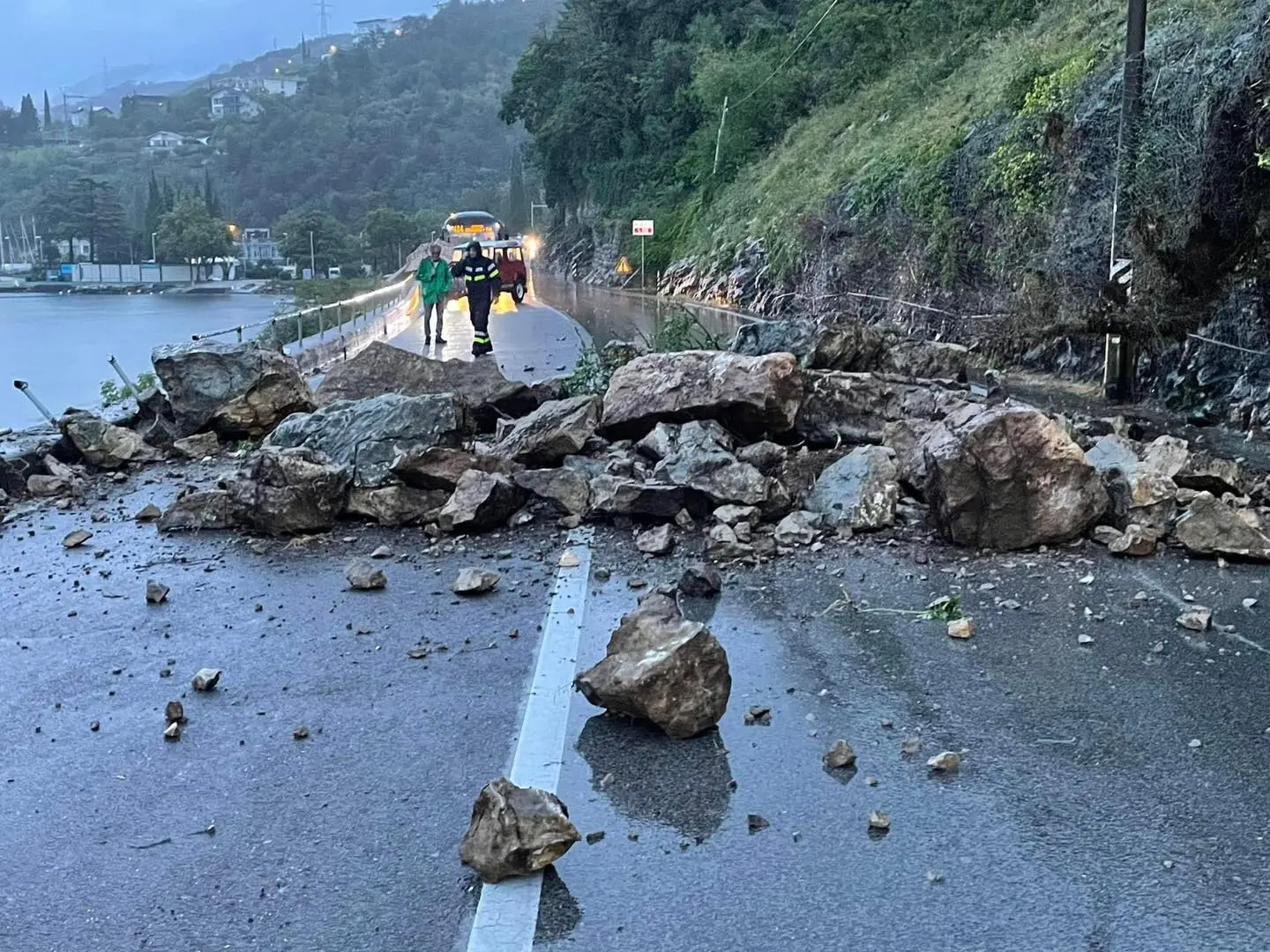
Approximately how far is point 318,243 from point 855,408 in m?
73.4

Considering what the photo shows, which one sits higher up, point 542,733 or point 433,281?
point 433,281

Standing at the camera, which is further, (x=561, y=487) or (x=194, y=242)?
(x=194, y=242)

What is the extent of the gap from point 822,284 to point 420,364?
58.2ft

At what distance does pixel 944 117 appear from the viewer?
93.5 feet

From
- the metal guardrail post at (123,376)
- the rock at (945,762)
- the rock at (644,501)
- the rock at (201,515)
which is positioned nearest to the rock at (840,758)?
the rock at (945,762)

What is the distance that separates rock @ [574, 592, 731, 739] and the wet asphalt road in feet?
0.33

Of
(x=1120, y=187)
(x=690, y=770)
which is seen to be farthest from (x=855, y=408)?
(x=1120, y=187)

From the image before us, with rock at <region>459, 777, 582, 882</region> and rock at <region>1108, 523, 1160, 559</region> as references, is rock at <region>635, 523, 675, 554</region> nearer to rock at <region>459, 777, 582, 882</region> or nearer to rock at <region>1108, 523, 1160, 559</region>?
rock at <region>1108, 523, 1160, 559</region>

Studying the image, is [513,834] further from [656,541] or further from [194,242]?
[194,242]

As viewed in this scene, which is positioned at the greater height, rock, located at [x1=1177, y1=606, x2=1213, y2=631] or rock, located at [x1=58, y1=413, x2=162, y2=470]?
rock, located at [x1=1177, y1=606, x2=1213, y2=631]

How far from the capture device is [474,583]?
6594mm

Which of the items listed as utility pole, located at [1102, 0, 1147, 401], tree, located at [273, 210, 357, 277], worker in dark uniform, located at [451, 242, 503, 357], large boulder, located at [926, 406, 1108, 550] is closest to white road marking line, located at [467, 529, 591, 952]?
large boulder, located at [926, 406, 1108, 550]

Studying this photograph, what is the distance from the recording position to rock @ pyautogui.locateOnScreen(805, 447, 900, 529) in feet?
25.2

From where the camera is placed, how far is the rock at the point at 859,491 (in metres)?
7.67
